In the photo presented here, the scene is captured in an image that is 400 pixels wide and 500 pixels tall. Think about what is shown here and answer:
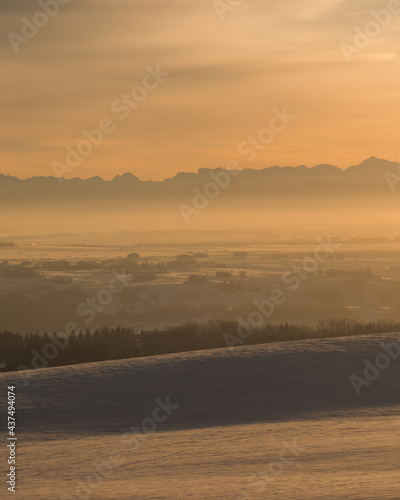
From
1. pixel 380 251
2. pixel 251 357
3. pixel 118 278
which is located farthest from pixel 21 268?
pixel 251 357

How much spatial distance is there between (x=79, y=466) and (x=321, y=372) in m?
6.10

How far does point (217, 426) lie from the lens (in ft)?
30.5

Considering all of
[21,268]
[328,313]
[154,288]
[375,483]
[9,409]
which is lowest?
[375,483]

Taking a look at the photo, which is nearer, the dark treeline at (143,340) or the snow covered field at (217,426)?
the snow covered field at (217,426)

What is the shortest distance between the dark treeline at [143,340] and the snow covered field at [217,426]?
9.63ft

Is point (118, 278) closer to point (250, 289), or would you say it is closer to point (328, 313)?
point (250, 289)

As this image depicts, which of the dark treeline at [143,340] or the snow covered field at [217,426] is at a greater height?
the dark treeline at [143,340]

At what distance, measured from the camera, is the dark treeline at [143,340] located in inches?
623

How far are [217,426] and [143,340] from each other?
8.29 metres

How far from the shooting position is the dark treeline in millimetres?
15812

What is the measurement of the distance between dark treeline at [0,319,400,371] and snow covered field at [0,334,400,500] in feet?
9.63

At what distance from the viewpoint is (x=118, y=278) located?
136125 mm

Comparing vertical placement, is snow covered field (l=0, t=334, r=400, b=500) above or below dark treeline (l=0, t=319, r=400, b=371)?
below

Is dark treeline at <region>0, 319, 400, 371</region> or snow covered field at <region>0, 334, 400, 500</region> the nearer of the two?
snow covered field at <region>0, 334, 400, 500</region>
